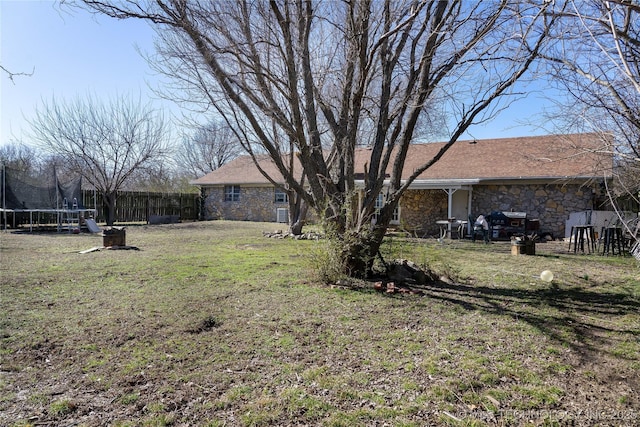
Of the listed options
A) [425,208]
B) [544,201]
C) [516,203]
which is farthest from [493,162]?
[425,208]

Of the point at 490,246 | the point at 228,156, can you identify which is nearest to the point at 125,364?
the point at 490,246

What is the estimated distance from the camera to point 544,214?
13453 millimetres

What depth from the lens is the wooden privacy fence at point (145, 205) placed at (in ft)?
60.3

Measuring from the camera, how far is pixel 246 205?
70.5ft

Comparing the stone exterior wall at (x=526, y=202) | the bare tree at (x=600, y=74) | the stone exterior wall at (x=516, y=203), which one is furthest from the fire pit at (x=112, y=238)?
the bare tree at (x=600, y=74)

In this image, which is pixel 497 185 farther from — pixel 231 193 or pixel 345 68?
pixel 231 193

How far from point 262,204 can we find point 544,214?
12987mm

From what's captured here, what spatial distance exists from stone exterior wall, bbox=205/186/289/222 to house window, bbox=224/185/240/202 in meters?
0.19

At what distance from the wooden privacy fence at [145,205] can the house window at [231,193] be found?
7.07 feet

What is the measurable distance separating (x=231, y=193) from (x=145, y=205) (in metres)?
4.44

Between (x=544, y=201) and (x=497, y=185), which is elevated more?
(x=497, y=185)

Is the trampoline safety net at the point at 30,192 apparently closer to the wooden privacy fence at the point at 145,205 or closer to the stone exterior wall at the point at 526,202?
the wooden privacy fence at the point at 145,205

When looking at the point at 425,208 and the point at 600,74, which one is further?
the point at 425,208

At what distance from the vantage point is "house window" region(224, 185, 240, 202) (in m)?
21.9
